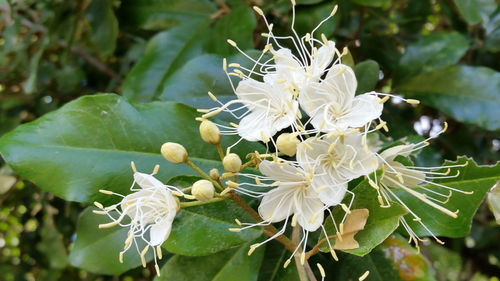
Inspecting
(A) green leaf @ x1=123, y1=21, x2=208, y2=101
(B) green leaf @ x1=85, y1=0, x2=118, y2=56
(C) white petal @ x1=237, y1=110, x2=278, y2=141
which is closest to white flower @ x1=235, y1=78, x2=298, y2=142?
(C) white petal @ x1=237, y1=110, x2=278, y2=141

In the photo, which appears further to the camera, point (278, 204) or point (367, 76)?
point (367, 76)

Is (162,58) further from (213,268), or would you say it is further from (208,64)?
(213,268)

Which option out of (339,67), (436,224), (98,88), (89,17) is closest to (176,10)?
(89,17)

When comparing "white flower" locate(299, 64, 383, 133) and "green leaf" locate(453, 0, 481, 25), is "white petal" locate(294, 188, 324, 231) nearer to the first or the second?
"white flower" locate(299, 64, 383, 133)

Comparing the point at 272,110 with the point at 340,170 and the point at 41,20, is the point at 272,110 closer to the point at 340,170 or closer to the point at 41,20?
the point at 340,170

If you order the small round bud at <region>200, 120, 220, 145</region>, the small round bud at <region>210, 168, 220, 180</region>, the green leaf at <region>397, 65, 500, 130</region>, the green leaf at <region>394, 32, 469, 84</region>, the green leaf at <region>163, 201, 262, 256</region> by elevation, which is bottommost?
the green leaf at <region>397, 65, 500, 130</region>

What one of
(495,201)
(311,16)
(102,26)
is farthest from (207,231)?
(102,26)
